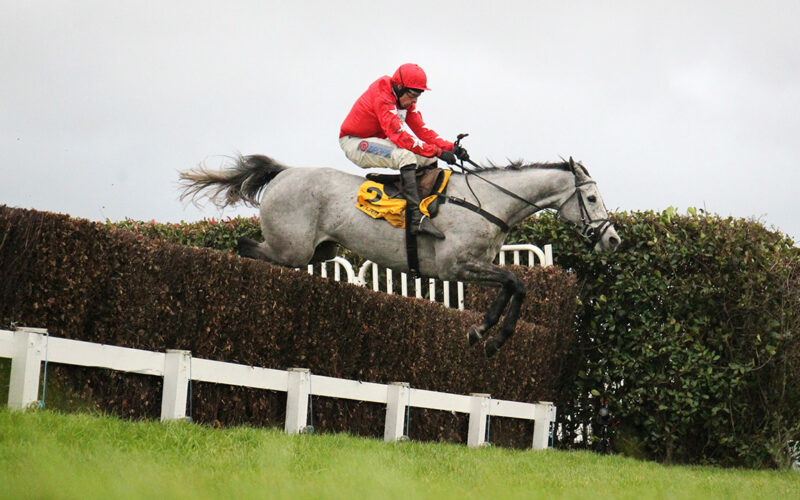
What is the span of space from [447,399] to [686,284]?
11.5ft

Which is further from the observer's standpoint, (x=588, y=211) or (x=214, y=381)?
(x=588, y=211)

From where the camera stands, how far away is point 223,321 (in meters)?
6.61

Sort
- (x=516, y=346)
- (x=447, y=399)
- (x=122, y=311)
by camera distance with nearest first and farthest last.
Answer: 1. (x=122, y=311)
2. (x=447, y=399)
3. (x=516, y=346)

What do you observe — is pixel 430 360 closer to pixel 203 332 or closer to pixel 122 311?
pixel 203 332

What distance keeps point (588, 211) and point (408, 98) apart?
184 cm

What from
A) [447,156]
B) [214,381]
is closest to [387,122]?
[447,156]

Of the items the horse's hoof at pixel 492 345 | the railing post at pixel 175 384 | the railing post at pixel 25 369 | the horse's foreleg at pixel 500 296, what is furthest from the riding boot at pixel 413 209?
the railing post at pixel 25 369

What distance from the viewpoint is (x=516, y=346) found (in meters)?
9.88

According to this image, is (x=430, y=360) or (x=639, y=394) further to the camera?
(x=639, y=394)

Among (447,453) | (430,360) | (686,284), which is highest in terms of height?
(686,284)

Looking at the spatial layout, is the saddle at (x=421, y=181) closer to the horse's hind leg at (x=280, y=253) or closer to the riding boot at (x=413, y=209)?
the riding boot at (x=413, y=209)

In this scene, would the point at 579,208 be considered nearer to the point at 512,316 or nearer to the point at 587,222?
the point at 587,222

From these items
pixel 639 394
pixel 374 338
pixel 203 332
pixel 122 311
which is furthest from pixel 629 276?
pixel 122 311

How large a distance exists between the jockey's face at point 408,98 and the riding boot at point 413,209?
24.4 inches
